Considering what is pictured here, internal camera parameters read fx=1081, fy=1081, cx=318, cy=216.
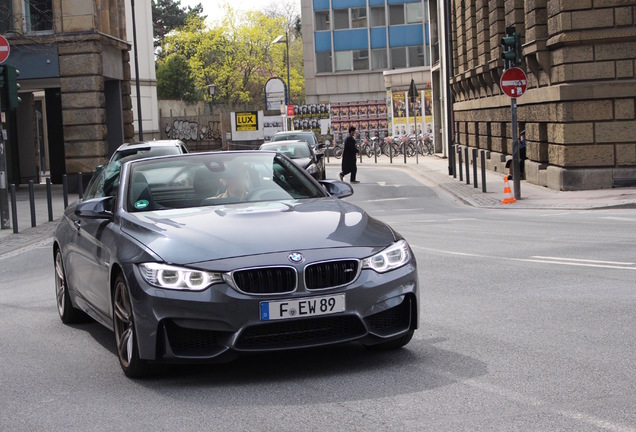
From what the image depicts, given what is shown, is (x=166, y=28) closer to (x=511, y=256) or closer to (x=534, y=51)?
(x=534, y=51)

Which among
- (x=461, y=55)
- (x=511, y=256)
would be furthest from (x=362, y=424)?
(x=461, y=55)

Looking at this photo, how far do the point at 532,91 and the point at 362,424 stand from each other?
22.4m

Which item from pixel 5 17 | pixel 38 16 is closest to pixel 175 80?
pixel 38 16

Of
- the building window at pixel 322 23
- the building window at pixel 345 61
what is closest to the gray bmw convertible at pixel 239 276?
the building window at pixel 345 61

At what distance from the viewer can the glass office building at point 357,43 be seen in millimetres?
83438

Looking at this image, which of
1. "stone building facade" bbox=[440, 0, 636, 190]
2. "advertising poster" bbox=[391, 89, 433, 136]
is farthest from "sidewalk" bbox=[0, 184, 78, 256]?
"advertising poster" bbox=[391, 89, 433, 136]

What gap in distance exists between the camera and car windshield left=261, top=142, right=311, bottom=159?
31.0 metres

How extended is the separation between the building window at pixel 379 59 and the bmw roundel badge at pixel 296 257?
78559 millimetres

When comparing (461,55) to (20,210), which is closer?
(20,210)

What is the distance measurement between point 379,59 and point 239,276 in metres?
79.2

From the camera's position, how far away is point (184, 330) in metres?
6.20

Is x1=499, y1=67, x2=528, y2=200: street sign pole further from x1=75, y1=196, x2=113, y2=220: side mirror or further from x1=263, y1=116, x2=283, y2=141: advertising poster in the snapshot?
x1=263, y1=116, x2=283, y2=141: advertising poster

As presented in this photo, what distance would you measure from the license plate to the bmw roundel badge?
22cm

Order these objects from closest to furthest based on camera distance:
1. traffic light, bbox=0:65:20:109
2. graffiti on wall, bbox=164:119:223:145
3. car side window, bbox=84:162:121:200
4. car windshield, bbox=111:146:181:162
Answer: car side window, bbox=84:162:121:200, car windshield, bbox=111:146:181:162, traffic light, bbox=0:65:20:109, graffiti on wall, bbox=164:119:223:145
